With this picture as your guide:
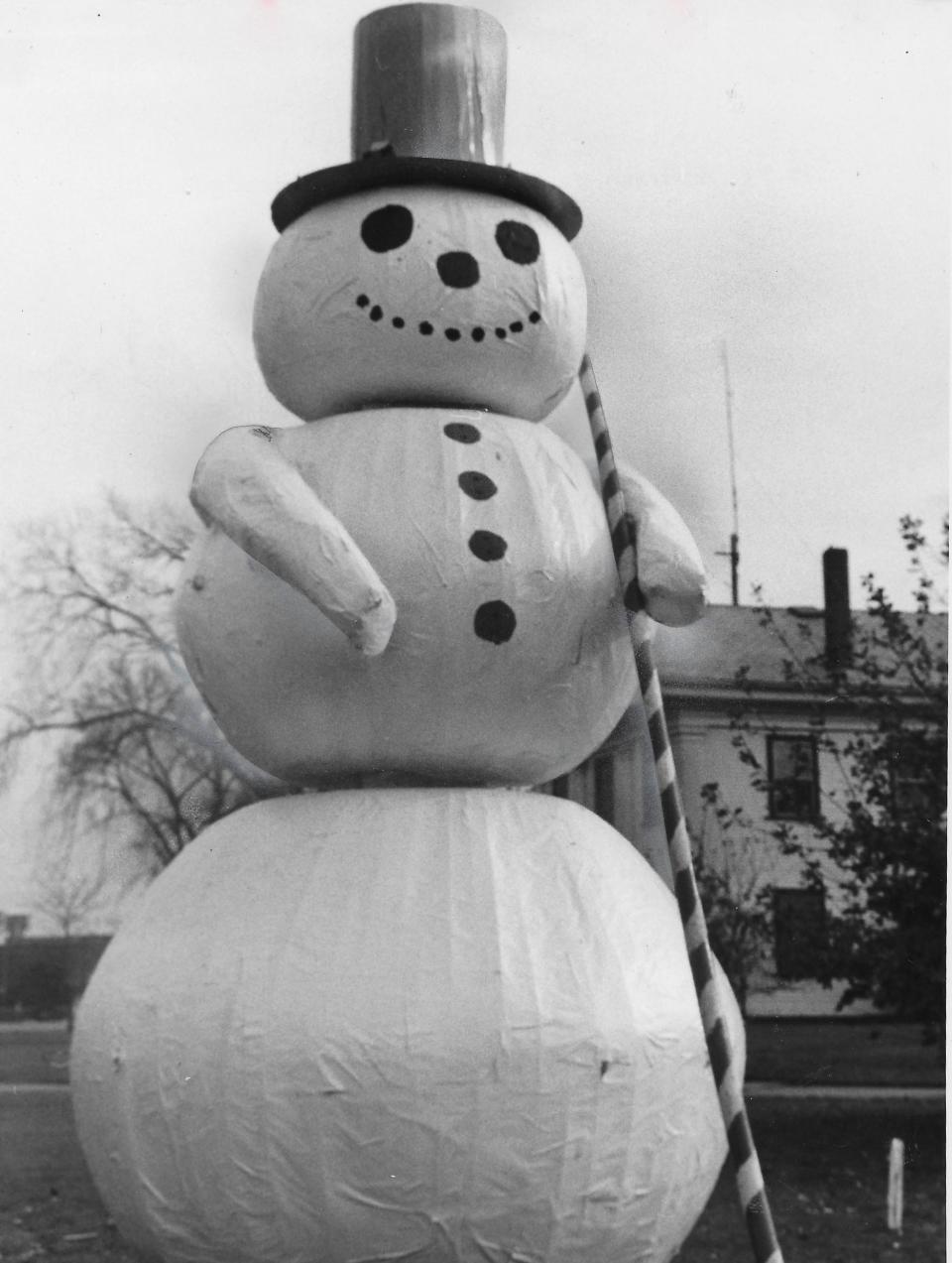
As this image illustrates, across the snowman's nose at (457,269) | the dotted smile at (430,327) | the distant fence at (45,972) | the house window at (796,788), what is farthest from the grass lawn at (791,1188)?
the snowman's nose at (457,269)

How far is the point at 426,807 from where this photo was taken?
3119 millimetres

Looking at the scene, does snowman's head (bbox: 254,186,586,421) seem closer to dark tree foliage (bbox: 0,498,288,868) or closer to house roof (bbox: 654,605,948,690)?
dark tree foliage (bbox: 0,498,288,868)

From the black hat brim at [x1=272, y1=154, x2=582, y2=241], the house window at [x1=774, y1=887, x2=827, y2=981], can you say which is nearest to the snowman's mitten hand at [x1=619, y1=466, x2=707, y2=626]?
the black hat brim at [x1=272, y1=154, x2=582, y2=241]

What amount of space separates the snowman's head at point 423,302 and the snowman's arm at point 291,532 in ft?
1.04

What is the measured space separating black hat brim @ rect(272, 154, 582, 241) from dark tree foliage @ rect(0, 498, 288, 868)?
10.9 ft

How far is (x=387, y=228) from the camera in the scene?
131 inches

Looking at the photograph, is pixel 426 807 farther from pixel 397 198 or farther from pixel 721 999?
pixel 397 198

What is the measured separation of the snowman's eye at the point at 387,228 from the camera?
3.30m

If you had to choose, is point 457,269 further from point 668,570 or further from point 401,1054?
point 401,1054

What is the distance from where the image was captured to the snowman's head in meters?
3.29

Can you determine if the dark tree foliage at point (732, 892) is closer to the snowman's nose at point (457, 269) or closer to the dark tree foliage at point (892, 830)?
the dark tree foliage at point (892, 830)

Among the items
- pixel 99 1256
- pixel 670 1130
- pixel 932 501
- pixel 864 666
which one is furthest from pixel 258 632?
pixel 864 666

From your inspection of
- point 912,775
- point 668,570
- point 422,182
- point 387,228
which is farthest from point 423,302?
point 912,775

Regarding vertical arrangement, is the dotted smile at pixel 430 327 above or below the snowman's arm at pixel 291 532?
above
